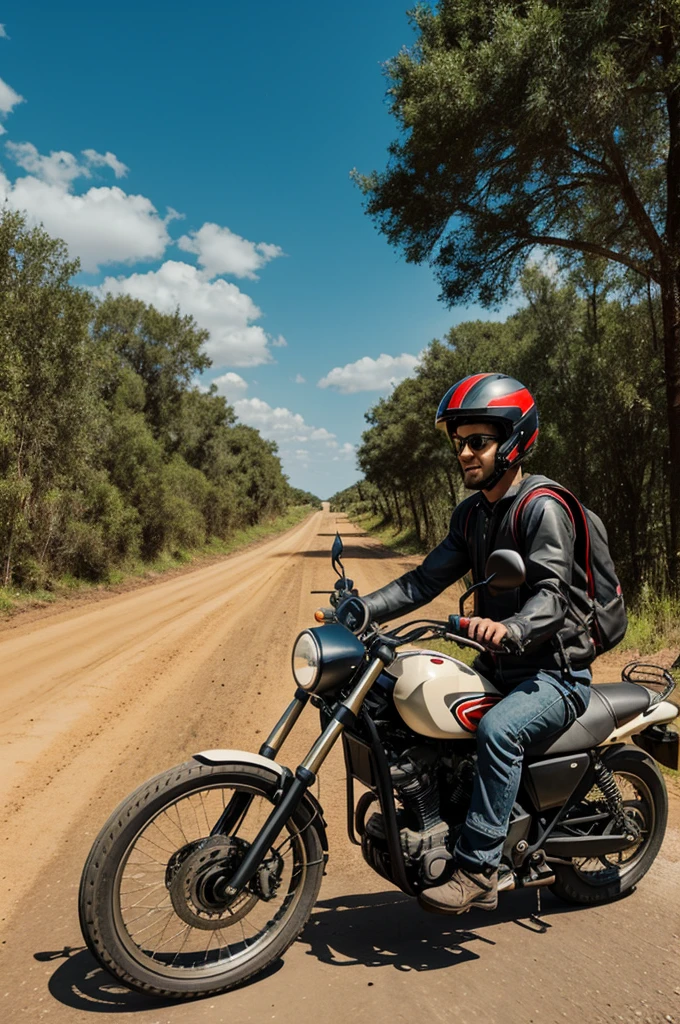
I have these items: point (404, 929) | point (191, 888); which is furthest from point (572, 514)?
point (191, 888)

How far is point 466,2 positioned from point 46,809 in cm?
1172

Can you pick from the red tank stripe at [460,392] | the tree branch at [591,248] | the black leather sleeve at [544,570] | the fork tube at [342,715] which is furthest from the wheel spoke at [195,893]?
the tree branch at [591,248]

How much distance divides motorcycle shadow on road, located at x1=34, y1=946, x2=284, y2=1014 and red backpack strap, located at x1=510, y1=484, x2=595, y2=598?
198 centimetres

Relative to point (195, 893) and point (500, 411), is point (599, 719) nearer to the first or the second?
point (500, 411)

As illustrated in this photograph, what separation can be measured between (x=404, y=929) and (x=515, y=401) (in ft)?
7.74

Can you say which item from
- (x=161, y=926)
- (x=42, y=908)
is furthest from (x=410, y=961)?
(x=42, y=908)

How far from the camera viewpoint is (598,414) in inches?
493

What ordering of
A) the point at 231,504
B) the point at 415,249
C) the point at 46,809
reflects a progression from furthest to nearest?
the point at 231,504 < the point at 415,249 < the point at 46,809

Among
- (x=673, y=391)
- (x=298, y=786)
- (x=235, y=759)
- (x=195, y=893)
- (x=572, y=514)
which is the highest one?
(x=673, y=391)

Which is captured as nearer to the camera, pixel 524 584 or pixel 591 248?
pixel 524 584

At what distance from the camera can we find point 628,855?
3215 mm

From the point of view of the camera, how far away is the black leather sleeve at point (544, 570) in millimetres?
2369

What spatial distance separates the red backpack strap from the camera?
2660mm

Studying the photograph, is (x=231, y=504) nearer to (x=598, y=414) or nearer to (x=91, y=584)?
(x=91, y=584)
